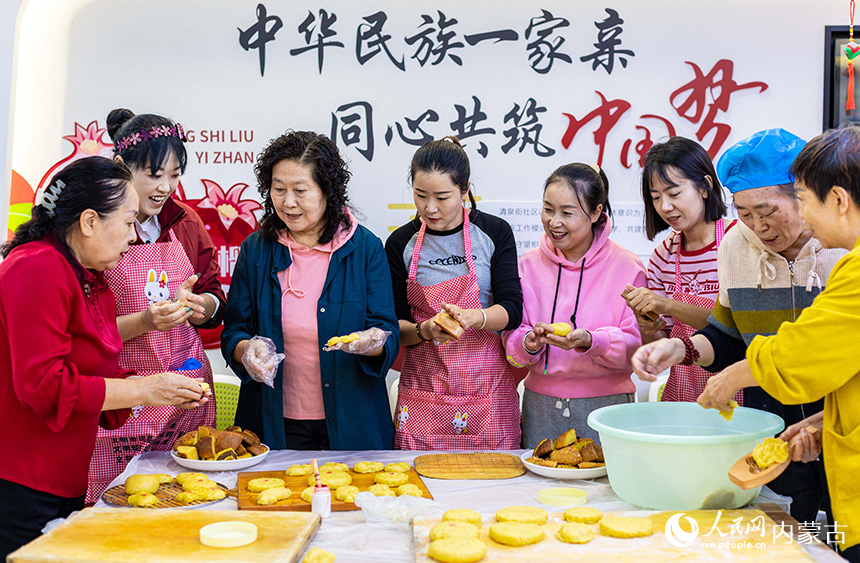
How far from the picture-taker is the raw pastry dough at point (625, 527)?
→ 1684 mm

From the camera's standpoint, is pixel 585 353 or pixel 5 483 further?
pixel 585 353

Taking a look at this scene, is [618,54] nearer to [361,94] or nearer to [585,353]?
[361,94]

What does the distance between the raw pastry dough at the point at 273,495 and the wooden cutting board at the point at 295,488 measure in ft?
0.03

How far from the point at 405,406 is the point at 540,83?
2.12 m

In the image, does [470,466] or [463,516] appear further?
[470,466]

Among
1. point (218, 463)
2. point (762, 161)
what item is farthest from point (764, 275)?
point (218, 463)

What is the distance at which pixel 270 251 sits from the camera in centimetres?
290

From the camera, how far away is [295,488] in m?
2.13

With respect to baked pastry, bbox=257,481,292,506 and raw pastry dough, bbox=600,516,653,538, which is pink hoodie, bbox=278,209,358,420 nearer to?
baked pastry, bbox=257,481,292,506

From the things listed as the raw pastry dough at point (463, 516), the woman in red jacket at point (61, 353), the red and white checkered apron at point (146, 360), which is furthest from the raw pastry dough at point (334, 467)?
the red and white checkered apron at point (146, 360)

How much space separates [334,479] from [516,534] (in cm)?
70

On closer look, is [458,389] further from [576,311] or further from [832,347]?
[832,347]

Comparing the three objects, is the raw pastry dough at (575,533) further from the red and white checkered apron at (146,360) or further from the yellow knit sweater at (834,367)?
the red and white checkered apron at (146,360)

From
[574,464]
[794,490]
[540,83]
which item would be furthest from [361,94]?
[794,490]
